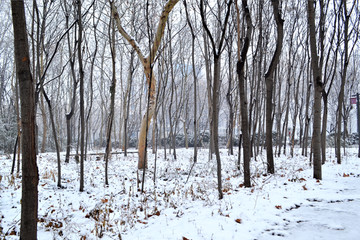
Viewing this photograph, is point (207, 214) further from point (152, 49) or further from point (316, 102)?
point (152, 49)

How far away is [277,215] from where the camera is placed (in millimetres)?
2527

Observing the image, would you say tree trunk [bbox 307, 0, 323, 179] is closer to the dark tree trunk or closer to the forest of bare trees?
the forest of bare trees

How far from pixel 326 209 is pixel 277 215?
2.36 ft

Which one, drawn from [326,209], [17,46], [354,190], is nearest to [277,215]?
[326,209]

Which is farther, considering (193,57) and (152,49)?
(193,57)

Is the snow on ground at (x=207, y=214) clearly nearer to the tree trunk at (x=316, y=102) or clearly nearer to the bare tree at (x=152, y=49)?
the tree trunk at (x=316, y=102)

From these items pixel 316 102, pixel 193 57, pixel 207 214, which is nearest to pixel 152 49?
pixel 193 57

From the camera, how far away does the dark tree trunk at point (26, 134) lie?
5.00 ft

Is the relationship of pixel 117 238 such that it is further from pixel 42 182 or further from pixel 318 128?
pixel 318 128

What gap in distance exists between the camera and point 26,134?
1550 mm

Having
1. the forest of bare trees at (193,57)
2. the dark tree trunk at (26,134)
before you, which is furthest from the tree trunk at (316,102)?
the dark tree trunk at (26,134)

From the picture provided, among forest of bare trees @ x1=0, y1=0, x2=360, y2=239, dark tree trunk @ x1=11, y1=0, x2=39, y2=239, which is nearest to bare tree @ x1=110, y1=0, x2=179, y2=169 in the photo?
forest of bare trees @ x1=0, y1=0, x2=360, y2=239

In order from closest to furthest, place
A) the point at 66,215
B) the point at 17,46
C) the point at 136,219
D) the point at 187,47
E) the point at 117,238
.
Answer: the point at 17,46, the point at 117,238, the point at 136,219, the point at 66,215, the point at 187,47

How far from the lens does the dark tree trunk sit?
5.00ft
